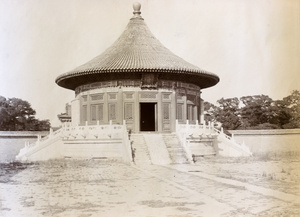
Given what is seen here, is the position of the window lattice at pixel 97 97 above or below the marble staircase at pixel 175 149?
above

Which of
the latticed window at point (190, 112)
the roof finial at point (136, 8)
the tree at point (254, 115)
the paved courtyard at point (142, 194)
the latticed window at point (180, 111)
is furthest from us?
the latticed window at point (190, 112)

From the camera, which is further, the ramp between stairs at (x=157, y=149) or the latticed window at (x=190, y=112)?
the latticed window at (x=190, y=112)

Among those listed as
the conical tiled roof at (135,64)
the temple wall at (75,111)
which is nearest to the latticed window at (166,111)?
the conical tiled roof at (135,64)

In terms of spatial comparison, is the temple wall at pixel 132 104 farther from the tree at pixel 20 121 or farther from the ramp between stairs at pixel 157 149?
the tree at pixel 20 121

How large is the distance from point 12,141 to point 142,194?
6.38 meters

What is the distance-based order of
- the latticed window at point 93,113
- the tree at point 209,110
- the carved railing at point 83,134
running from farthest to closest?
the tree at point 209,110, the latticed window at point 93,113, the carved railing at point 83,134

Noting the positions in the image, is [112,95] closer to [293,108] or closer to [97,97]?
[97,97]

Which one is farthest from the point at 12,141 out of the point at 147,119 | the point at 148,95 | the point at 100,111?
the point at 147,119

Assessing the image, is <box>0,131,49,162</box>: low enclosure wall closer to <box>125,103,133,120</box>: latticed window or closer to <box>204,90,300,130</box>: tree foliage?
<box>125,103,133,120</box>: latticed window

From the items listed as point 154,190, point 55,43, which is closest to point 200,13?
point 55,43

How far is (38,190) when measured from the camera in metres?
5.92

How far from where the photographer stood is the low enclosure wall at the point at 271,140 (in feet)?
32.6

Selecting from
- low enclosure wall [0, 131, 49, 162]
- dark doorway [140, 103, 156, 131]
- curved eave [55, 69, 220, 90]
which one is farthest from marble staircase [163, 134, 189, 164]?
dark doorway [140, 103, 156, 131]

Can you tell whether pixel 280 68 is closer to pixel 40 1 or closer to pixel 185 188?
pixel 185 188
